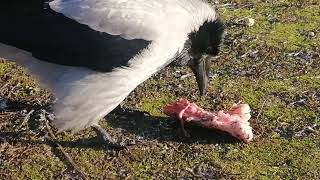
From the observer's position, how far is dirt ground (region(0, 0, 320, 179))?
12.3 ft

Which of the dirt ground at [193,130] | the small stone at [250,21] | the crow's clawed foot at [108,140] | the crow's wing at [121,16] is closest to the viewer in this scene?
the crow's wing at [121,16]

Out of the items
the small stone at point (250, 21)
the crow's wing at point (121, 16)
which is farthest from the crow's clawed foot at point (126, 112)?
the small stone at point (250, 21)

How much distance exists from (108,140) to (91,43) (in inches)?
22.3

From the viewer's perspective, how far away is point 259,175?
3.71m

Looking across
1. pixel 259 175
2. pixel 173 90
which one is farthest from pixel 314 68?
pixel 259 175

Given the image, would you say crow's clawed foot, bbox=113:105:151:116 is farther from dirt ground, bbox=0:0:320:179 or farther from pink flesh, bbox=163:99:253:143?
pink flesh, bbox=163:99:253:143

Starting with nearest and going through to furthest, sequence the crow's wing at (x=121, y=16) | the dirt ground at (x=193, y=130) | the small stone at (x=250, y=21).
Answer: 1. the crow's wing at (x=121, y=16)
2. the dirt ground at (x=193, y=130)
3. the small stone at (x=250, y=21)

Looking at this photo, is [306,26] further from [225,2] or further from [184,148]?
[184,148]

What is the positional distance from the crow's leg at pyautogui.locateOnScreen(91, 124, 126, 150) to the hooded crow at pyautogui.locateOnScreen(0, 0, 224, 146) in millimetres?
191

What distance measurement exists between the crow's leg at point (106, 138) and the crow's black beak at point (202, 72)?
648 millimetres

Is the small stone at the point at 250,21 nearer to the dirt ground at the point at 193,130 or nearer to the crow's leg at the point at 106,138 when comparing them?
the dirt ground at the point at 193,130

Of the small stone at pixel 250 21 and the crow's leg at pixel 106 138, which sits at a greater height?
the crow's leg at pixel 106 138

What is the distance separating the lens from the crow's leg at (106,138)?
388cm

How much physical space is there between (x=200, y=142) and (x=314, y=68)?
3.85 ft
